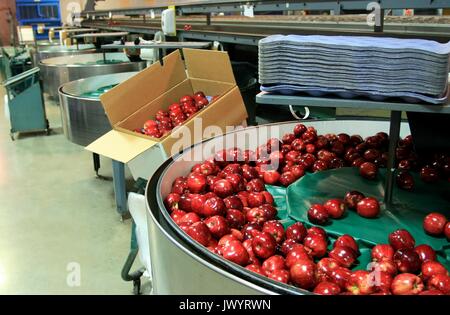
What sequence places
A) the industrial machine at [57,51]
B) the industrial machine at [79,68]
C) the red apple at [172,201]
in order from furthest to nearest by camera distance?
the industrial machine at [57,51]
the industrial machine at [79,68]
the red apple at [172,201]

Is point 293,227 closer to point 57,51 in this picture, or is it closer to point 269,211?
point 269,211

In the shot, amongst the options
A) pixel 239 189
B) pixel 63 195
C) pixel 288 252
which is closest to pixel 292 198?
pixel 239 189

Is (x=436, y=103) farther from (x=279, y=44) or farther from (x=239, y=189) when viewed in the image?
(x=239, y=189)

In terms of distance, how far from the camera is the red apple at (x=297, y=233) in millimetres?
1506

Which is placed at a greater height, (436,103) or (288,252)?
(436,103)

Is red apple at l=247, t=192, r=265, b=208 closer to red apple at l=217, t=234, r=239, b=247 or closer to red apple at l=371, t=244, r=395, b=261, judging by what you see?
red apple at l=217, t=234, r=239, b=247

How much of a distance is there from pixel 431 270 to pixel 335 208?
49 cm

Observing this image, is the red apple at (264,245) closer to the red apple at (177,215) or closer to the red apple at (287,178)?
the red apple at (177,215)

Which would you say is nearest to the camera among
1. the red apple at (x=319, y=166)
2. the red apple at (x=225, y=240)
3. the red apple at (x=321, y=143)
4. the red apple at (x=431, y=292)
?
the red apple at (x=431, y=292)

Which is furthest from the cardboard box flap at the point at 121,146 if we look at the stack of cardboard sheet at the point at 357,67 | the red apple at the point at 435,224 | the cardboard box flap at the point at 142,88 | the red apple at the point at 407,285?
the red apple at the point at 407,285

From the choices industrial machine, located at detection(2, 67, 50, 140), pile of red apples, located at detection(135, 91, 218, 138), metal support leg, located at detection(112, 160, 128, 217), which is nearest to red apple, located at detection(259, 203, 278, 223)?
pile of red apples, located at detection(135, 91, 218, 138)

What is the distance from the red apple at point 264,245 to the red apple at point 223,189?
0.45 meters
